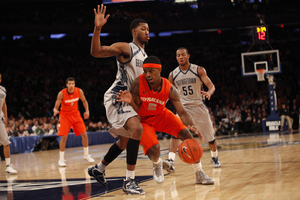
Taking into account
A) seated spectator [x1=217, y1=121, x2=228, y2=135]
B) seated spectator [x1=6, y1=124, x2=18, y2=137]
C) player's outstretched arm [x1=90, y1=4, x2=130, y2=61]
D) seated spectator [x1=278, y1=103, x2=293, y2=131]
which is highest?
player's outstretched arm [x1=90, y1=4, x2=130, y2=61]

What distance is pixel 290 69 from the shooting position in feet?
75.5

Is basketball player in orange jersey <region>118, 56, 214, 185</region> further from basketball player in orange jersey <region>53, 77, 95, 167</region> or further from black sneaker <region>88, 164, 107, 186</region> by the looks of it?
basketball player in orange jersey <region>53, 77, 95, 167</region>

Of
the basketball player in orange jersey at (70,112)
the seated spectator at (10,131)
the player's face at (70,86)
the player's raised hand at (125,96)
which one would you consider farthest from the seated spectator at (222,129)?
the player's raised hand at (125,96)

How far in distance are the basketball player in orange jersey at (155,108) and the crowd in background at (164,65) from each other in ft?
41.3

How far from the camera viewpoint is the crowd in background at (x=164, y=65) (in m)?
19.0

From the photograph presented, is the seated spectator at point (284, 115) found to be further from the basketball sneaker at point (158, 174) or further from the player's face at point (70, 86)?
the basketball sneaker at point (158, 174)

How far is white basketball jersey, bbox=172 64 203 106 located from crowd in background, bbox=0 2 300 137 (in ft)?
37.1

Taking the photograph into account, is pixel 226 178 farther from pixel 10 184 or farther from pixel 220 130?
pixel 220 130

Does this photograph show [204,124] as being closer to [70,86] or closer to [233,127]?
[70,86]

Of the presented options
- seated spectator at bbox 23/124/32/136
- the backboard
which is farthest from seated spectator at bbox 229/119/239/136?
seated spectator at bbox 23/124/32/136

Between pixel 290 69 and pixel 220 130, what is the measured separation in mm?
8773

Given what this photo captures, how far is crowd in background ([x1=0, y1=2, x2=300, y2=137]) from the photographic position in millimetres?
18953

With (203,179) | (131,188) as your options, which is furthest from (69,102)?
(203,179)

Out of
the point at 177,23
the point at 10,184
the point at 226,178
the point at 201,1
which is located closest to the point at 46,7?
the point at 177,23
